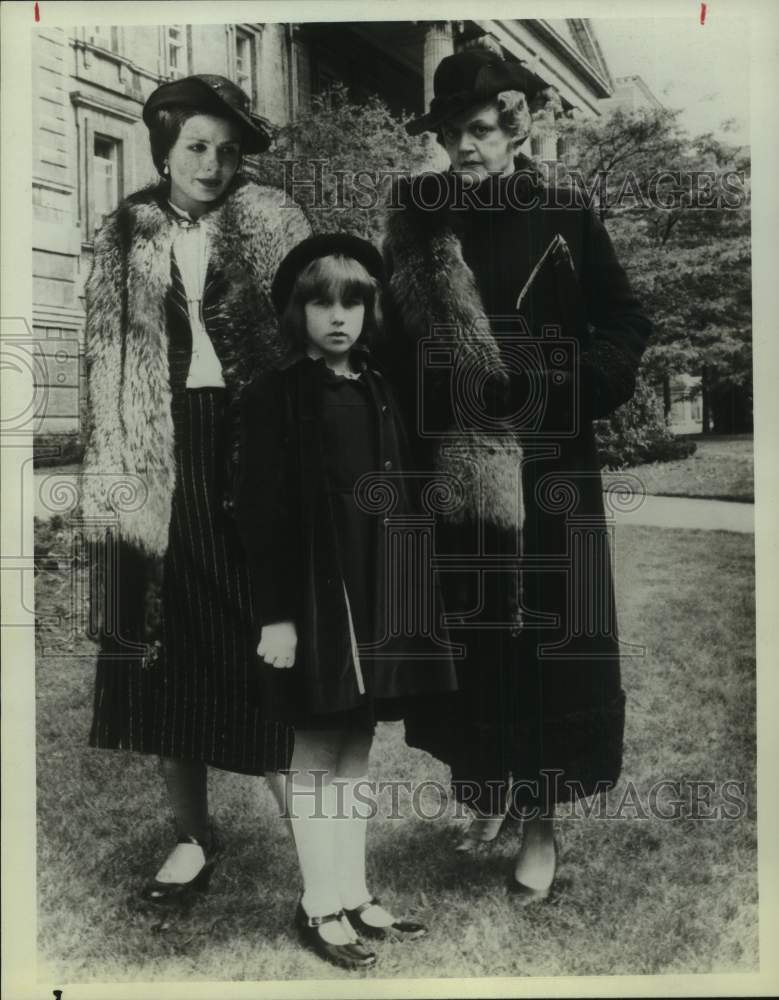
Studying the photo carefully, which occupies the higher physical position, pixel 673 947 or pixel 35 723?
pixel 35 723

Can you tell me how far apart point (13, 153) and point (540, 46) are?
7.46ft

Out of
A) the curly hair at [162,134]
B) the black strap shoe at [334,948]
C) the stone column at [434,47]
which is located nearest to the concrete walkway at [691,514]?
the stone column at [434,47]

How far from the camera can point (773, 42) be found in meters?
4.12

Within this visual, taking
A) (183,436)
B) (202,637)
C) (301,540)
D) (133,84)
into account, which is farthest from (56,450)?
(133,84)

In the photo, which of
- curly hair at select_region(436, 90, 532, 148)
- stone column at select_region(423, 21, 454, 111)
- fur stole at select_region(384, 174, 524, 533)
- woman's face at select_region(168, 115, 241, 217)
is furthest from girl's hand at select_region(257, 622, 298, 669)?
stone column at select_region(423, 21, 454, 111)

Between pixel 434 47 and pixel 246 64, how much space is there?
791 mm

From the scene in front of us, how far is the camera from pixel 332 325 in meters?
3.89

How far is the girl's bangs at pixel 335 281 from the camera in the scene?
12.8 ft

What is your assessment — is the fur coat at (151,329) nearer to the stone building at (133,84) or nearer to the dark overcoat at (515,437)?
the stone building at (133,84)

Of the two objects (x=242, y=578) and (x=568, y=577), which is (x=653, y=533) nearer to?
(x=568, y=577)

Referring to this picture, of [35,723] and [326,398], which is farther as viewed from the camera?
[35,723]

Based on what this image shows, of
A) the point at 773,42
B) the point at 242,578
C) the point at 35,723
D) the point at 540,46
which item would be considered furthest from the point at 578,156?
the point at 35,723

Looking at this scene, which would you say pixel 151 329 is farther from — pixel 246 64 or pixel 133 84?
pixel 246 64

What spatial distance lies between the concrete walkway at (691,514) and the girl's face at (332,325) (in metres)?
1.35
